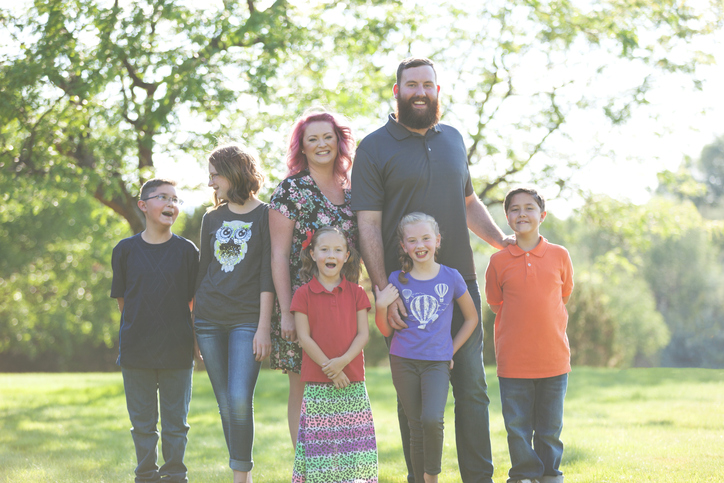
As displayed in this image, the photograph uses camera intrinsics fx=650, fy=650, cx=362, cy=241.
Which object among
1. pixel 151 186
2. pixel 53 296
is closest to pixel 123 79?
pixel 151 186

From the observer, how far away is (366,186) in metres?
3.44

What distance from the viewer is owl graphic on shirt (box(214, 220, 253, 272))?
11.7 ft

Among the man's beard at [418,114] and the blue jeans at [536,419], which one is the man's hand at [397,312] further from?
the man's beard at [418,114]

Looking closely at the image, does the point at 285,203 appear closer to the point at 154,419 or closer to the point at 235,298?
the point at 235,298

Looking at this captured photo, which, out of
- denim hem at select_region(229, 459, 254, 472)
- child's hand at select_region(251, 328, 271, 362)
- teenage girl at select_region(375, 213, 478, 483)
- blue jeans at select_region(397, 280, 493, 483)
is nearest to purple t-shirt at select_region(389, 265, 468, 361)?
teenage girl at select_region(375, 213, 478, 483)

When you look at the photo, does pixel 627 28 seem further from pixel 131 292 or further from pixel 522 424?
pixel 131 292

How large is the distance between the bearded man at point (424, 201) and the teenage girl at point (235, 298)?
62 centimetres

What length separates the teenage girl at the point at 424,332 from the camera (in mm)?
3277

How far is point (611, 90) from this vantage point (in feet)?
41.4

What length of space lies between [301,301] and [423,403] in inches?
31.9

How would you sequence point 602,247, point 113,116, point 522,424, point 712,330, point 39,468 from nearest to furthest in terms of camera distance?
1. point 522,424
2. point 39,468
3. point 113,116
4. point 712,330
5. point 602,247

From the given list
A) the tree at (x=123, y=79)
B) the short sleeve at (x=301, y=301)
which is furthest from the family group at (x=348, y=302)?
the tree at (x=123, y=79)

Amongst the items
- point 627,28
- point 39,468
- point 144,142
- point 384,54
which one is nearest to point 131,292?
point 39,468

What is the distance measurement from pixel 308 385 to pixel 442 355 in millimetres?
708
